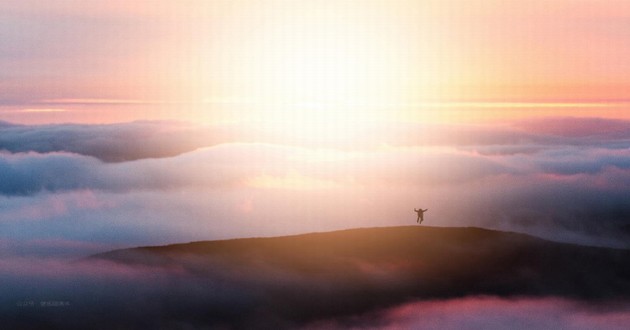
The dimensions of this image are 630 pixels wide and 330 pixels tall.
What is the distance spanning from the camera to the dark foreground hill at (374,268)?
80.1m

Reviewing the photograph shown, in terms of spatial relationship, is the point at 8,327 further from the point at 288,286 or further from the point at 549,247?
the point at 549,247

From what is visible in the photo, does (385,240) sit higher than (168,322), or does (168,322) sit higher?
(385,240)

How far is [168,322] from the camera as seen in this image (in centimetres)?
7294

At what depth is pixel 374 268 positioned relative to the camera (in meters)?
85.1

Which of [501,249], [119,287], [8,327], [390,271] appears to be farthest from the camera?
[501,249]

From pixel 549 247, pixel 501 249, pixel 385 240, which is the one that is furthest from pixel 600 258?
pixel 385 240

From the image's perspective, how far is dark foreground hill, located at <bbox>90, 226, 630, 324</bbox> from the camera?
80062 mm

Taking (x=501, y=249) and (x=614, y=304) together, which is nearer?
(x=614, y=304)

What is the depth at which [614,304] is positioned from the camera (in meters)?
86.8

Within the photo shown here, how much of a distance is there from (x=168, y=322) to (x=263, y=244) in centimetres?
1985

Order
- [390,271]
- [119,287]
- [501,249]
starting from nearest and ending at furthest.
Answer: [119,287]
[390,271]
[501,249]

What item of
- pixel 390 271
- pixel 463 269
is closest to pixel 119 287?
pixel 390 271

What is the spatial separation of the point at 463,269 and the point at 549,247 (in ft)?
48.8

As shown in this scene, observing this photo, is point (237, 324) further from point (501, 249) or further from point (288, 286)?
point (501, 249)
